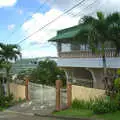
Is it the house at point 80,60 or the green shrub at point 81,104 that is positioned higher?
the house at point 80,60

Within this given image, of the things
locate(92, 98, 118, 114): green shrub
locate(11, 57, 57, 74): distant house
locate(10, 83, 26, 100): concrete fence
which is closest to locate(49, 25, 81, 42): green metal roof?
locate(10, 83, 26, 100): concrete fence

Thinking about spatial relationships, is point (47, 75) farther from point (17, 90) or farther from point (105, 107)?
point (105, 107)

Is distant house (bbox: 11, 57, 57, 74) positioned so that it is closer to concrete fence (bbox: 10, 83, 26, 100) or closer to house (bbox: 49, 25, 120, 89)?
concrete fence (bbox: 10, 83, 26, 100)

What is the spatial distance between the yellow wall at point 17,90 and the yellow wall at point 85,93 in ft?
26.3

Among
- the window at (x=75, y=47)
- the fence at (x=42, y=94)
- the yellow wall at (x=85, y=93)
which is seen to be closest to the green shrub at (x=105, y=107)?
the yellow wall at (x=85, y=93)

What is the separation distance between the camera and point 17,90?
30078 mm

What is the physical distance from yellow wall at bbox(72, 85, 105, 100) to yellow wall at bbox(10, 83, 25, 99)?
801 cm

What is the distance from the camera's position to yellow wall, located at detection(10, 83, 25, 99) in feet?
94.7

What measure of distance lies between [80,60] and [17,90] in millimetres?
7453

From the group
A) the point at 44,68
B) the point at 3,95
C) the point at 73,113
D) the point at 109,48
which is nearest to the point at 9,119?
the point at 73,113

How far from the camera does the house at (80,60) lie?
2230cm

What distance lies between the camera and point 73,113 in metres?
19.4

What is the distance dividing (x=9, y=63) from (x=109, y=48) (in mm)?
10916

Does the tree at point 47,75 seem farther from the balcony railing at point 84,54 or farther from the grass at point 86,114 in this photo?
the grass at point 86,114
